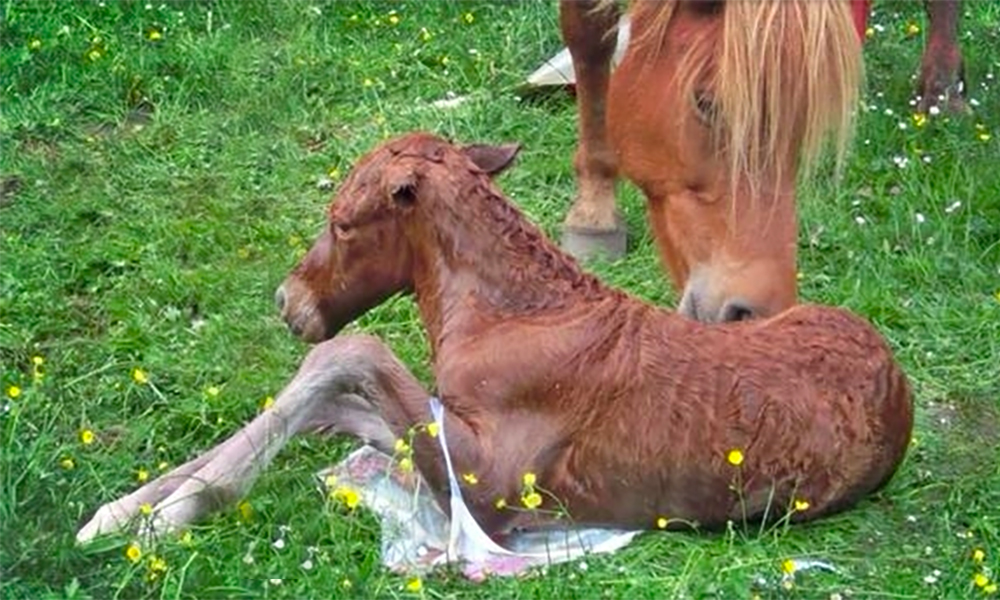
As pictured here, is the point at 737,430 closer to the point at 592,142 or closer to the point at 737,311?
the point at 737,311

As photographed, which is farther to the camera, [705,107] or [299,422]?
[705,107]

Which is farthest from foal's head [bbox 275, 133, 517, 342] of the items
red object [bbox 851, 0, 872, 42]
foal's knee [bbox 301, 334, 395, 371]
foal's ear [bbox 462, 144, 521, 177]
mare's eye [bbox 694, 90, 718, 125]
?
red object [bbox 851, 0, 872, 42]

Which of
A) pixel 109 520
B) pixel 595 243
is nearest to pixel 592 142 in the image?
pixel 595 243

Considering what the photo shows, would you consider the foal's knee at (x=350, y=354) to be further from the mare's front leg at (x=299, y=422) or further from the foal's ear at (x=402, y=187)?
the foal's ear at (x=402, y=187)

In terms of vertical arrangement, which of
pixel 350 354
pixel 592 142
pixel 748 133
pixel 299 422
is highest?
pixel 748 133

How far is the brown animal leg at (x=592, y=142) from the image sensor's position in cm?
608

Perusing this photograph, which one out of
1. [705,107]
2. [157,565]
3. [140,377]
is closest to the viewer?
[157,565]

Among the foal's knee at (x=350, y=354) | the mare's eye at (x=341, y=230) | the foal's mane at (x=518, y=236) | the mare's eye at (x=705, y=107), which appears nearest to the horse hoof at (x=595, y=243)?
the mare's eye at (x=705, y=107)

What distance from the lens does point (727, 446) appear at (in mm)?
3973

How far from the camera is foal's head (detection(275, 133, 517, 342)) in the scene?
407cm

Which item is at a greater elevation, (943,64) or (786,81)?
(786,81)

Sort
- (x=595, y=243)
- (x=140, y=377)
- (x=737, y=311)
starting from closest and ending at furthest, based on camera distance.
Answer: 1. (x=737, y=311)
2. (x=140, y=377)
3. (x=595, y=243)

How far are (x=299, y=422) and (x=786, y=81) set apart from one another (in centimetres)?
138

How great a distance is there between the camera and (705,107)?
14.9 ft
